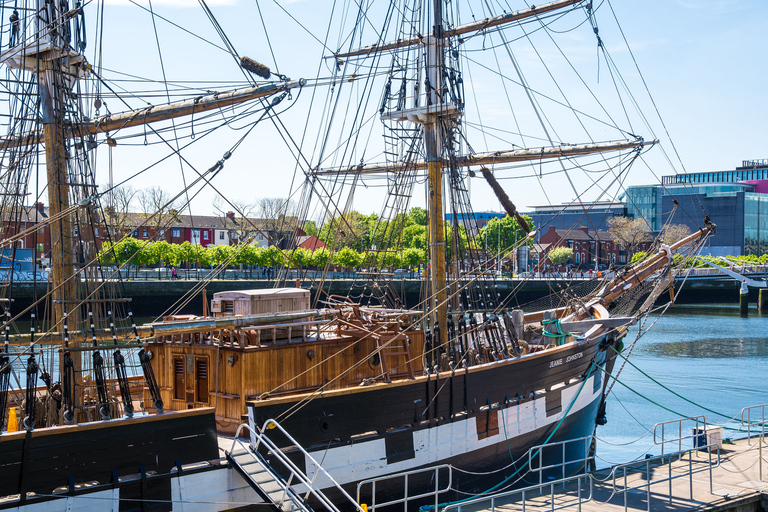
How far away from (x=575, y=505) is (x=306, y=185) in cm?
1215

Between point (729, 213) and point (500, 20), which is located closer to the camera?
point (500, 20)

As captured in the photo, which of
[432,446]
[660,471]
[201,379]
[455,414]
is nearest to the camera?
[201,379]

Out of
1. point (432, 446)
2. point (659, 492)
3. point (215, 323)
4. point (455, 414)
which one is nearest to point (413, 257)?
point (455, 414)

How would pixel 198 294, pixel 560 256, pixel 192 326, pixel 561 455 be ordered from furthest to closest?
pixel 560 256
pixel 198 294
pixel 561 455
pixel 192 326

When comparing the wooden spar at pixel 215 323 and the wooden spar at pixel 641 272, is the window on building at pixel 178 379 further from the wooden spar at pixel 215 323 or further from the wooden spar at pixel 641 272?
the wooden spar at pixel 641 272

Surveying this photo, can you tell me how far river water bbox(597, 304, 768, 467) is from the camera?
24.4 m

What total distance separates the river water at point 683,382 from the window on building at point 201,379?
919 cm

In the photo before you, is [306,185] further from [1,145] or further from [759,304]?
[759,304]

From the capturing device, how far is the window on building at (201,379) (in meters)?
12.9

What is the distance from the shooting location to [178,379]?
13.3 metres

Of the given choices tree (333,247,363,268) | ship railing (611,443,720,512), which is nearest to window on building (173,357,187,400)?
ship railing (611,443,720,512)

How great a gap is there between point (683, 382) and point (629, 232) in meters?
62.7

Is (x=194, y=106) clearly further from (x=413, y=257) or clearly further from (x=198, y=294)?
(x=413, y=257)

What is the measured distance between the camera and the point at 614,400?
2992 centimetres
